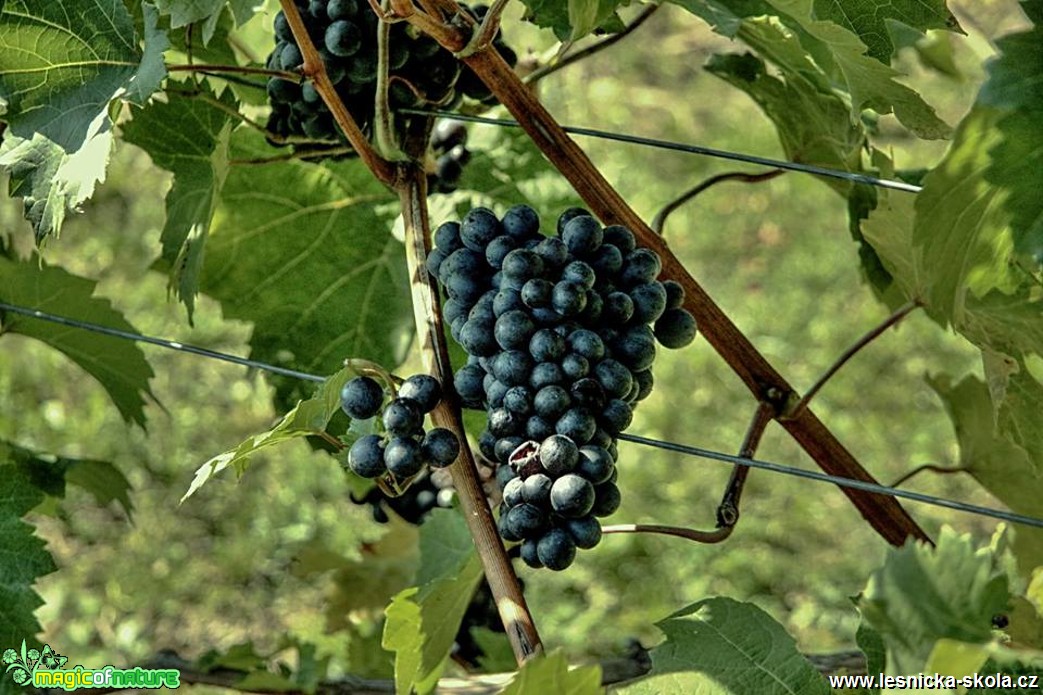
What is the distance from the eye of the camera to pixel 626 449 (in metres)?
2.49

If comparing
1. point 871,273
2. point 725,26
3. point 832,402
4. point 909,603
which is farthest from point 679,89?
point 909,603

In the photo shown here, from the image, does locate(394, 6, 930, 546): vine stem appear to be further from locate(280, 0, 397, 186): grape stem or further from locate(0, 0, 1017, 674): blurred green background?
locate(0, 0, 1017, 674): blurred green background

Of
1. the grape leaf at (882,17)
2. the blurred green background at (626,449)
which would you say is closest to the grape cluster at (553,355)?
the grape leaf at (882,17)

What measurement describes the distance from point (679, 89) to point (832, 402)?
972 mm

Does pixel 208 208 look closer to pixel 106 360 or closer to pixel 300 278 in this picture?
pixel 300 278

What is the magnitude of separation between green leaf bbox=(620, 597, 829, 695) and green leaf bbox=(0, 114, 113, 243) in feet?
1.45

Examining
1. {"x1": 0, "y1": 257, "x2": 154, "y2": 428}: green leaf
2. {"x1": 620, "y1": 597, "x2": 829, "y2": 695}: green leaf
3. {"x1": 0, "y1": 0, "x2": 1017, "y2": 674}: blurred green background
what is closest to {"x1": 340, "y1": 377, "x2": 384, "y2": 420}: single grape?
{"x1": 620, "y1": 597, "x2": 829, "y2": 695}: green leaf

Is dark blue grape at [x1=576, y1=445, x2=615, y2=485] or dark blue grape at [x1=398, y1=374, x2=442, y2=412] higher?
dark blue grape at [x1=398, y1=374, x2=442, y2=412]

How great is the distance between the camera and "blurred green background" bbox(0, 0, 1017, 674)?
2.35 meters

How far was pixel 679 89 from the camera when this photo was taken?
3094 mm

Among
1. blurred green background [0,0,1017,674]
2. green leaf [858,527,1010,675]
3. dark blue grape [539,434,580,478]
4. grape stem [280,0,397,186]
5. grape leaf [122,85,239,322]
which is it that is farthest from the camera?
blurred green background [0,0,1017,674]

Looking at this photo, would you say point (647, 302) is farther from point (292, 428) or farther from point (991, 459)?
point (991, 459)

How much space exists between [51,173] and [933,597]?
588mm

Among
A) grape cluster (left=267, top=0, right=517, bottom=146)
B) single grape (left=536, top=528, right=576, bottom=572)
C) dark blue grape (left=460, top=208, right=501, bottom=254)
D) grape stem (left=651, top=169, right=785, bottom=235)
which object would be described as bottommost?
single grape (left=536, top=528, right=576, bottom=572)
